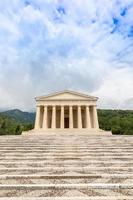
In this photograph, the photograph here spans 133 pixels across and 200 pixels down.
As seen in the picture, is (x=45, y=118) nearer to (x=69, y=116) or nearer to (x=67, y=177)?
(x=69, y=116)

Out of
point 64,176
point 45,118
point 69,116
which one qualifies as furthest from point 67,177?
point 69,116

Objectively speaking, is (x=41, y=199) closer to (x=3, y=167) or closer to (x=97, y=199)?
(x=97, y=199)

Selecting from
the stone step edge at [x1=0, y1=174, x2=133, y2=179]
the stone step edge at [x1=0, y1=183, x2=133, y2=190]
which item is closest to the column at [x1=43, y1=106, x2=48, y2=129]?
the stone step edge at [x1=0, y1=174, x2=133, y2=179]

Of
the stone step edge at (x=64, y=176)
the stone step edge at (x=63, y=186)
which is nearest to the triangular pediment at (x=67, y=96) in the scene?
the stone step edge at (x=64, y=176)

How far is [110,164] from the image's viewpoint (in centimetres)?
992

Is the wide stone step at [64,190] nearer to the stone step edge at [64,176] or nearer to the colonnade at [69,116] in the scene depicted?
the stone step edge at [64,176]

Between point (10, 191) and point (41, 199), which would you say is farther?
point (10, 191)

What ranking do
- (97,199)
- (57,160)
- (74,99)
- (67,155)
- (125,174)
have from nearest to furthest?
1. (97,199)
2. (125,174)
3. (57,160)
4. (67,155)
5. (74,99)

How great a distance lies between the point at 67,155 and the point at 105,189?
226 inches

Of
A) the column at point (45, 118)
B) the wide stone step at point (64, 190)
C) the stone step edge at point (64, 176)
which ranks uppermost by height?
the column at point (45, 118)

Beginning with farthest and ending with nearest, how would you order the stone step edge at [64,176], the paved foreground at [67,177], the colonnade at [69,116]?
the colonnade at [69,116], the stone step edge at [64,176], the paved foreground at [67,177]

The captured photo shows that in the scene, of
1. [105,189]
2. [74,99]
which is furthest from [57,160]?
[74,99]

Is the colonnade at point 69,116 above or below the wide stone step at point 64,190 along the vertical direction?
above

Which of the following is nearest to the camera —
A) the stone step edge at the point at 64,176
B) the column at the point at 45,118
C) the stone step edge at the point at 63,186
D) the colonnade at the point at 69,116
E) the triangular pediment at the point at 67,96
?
the stone step edge at the point at 63,186
